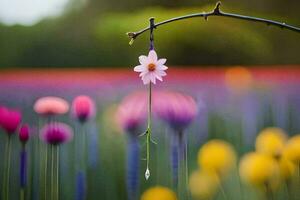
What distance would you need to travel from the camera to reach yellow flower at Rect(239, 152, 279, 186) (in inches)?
75.9

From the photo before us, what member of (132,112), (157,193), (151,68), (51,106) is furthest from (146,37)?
(157,193)

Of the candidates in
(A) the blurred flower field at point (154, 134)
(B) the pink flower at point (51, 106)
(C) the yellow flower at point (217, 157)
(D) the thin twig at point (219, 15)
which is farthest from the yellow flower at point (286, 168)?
(B) the pink flower at point (51, 106)

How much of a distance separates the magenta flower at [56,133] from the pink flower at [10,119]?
0.34 feet

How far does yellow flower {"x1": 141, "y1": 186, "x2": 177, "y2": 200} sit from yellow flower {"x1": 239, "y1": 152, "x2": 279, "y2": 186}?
0.28m

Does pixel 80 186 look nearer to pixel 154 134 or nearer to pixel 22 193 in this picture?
pixel 22 193

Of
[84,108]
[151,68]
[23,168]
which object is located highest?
[151,68]

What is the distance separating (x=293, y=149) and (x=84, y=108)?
2.59ft

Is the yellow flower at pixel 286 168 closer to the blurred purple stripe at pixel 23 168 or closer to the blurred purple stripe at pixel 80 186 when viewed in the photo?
the blurred purple stripe at pixel 80 186

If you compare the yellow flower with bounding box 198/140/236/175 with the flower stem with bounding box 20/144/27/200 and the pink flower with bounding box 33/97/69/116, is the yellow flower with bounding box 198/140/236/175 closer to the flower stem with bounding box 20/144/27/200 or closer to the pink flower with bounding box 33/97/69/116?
the pink flower with bounding box 33/97/69/116

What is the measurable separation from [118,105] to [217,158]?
42 centimetres

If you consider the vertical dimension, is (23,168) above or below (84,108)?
below

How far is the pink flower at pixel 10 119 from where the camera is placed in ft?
6.49

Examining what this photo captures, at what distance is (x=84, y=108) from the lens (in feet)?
6.47

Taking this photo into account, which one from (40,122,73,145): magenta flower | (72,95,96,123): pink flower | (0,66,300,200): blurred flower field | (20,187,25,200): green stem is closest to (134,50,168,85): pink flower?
(0,66,300,200): blurred flower field
